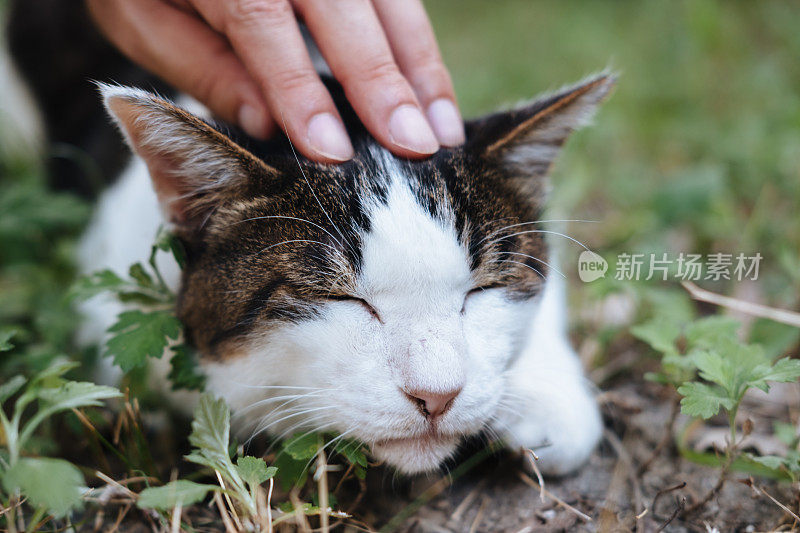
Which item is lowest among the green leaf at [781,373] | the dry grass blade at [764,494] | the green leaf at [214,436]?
the dry grass blade at [764,494]

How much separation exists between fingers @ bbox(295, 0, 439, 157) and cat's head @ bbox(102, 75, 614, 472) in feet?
0.18

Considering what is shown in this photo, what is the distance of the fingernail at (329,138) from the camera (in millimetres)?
1554

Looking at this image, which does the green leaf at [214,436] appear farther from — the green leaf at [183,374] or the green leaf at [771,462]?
the green leaf at [771,462]

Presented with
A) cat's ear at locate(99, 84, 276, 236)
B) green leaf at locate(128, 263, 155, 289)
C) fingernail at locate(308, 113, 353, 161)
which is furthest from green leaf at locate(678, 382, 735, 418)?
green leaf at locate(128, 263, 155, 289)

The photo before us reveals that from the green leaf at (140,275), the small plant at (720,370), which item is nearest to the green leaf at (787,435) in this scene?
the small plant at (720,370)

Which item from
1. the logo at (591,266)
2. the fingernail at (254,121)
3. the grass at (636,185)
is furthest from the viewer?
the logo at (591,266)

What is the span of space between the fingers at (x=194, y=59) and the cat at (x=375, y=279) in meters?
0.22

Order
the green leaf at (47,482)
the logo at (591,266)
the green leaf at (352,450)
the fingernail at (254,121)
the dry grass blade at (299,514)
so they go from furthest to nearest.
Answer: the logo at (591,266) < the fingernail at (254,121) < the green leaf at (352,450) < the dry grass blade at (299,514) < the green leaf at (47,482)

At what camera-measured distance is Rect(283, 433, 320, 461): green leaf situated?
1403 millimetres

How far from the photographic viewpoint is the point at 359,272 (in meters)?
1.44

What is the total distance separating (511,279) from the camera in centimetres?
162

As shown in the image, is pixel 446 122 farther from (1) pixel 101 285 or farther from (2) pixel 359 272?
(1) pixel 101 285

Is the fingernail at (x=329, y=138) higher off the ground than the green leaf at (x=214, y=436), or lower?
higher

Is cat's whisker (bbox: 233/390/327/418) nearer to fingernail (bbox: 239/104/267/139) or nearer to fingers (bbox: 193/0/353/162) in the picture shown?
fingers (bbox: 193/0/353/162)
